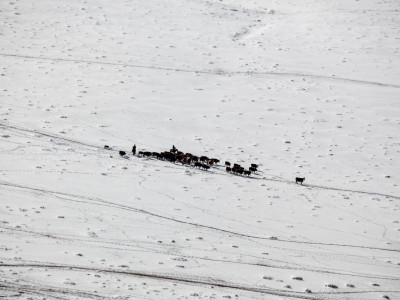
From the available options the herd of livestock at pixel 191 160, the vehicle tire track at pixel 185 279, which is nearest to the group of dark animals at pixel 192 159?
the herd of livestock at pixel 191 160

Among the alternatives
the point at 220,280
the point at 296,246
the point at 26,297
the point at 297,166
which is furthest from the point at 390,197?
the point at 26,297

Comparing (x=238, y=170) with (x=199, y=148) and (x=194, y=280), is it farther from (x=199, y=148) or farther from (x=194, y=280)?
(x=194, y=280)

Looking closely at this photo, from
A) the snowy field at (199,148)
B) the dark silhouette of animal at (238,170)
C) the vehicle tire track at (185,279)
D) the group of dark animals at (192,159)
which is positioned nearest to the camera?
the vehicle tire track at (185,279)

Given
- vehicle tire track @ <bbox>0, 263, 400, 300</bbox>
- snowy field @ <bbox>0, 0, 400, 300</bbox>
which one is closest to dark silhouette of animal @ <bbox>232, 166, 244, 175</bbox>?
snowy field @ <bbox>0, 0, 400, 300</bbox>

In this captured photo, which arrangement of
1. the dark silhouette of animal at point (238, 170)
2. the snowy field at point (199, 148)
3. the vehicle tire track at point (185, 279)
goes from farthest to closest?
the dark silhouette of animal at point (238, 170), the snowy field at point (199, 148), the vehicle tire track at point (185, 279)

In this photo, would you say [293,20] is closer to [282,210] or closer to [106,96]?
[106,96]

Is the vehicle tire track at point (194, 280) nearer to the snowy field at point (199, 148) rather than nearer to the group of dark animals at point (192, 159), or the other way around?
the snowy field at point (199, 148)

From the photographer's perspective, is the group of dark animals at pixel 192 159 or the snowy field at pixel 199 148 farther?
the group of dark animals at pixel 192 159

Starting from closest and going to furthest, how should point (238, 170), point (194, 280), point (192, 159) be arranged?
point (194, 280) → point (238, 170) → point (192, 159)

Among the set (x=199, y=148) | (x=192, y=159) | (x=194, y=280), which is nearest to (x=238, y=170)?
(x=192, y=159)
